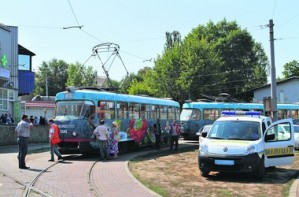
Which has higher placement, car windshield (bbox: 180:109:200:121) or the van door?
car windshield (bbox: 180:109:200:121)

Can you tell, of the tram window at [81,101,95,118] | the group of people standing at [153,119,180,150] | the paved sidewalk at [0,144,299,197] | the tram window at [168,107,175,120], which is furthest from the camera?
the tram window at [168,107,175,120]

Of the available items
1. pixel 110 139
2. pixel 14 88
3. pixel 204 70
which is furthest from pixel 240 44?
pixel 110 139

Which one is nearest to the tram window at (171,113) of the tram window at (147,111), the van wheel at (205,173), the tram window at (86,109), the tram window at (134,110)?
the tram window at (147,111)

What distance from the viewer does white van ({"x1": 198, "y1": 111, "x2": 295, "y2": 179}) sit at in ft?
42.4

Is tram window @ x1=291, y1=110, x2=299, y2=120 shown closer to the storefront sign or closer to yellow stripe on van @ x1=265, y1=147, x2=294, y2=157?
the storefront sign

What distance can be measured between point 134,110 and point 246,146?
11237 millimetres

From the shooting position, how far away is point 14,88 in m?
35.8

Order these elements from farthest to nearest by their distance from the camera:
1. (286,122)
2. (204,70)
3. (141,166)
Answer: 1. (204,70)
2. (141,166)
3. (286,122)

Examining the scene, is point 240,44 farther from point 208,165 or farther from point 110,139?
point 208,165

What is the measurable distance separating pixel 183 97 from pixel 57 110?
36.0m

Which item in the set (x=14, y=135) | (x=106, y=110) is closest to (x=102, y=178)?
(x=106, y=110)

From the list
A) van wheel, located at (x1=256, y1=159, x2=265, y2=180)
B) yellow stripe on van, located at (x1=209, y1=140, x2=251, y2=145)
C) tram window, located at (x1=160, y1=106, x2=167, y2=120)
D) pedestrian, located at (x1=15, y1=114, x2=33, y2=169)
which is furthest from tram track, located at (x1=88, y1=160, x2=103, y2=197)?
tram window, located at (x1=160, y1=106, x2=167, y2=120)

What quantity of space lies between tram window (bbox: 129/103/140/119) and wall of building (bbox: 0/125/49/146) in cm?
824

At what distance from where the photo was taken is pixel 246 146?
13.1m
